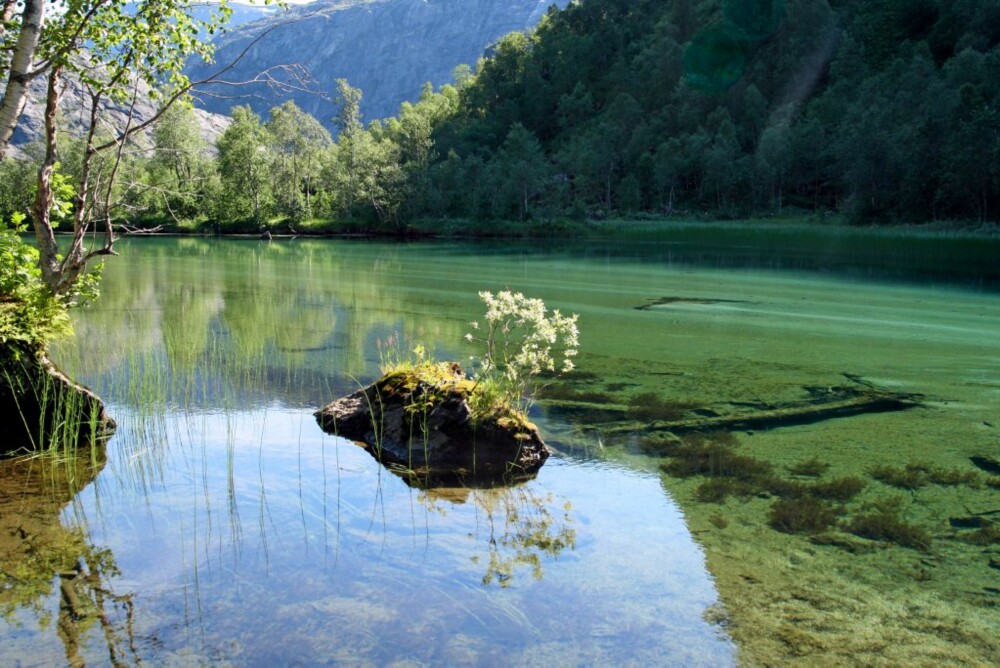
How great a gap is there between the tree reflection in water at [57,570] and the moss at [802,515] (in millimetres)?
4370

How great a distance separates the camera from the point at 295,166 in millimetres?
79000

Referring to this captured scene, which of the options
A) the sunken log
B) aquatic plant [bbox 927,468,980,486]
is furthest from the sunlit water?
aquatic plant [bbox 927,468,980,486]

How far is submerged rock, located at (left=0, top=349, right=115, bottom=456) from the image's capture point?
734 cm

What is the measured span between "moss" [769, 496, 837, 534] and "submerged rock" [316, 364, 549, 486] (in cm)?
204

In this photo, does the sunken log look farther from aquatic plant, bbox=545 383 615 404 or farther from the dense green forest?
the dense green forest

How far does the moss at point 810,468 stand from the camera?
7340 mm

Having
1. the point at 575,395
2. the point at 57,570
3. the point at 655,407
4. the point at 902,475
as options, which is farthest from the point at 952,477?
the point at 57,570

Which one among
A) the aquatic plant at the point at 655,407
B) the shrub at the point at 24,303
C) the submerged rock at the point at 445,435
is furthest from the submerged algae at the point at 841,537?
the shrub at the point at 24,303

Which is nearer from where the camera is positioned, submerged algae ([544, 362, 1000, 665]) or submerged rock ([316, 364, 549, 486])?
submerged algae ([544, 362, 1000, 665])

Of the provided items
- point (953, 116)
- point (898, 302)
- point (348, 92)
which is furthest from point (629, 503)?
point (348, 92)

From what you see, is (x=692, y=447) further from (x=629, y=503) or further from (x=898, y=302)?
(x=898, y=302)

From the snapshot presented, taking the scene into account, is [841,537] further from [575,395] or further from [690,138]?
[690,138]

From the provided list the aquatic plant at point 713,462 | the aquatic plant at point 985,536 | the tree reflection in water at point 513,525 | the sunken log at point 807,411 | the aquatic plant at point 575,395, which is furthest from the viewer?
the aquatic plant at point 575,395

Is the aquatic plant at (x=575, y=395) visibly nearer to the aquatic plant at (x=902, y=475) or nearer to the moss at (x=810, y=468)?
the moss at (x=810, y=468)
